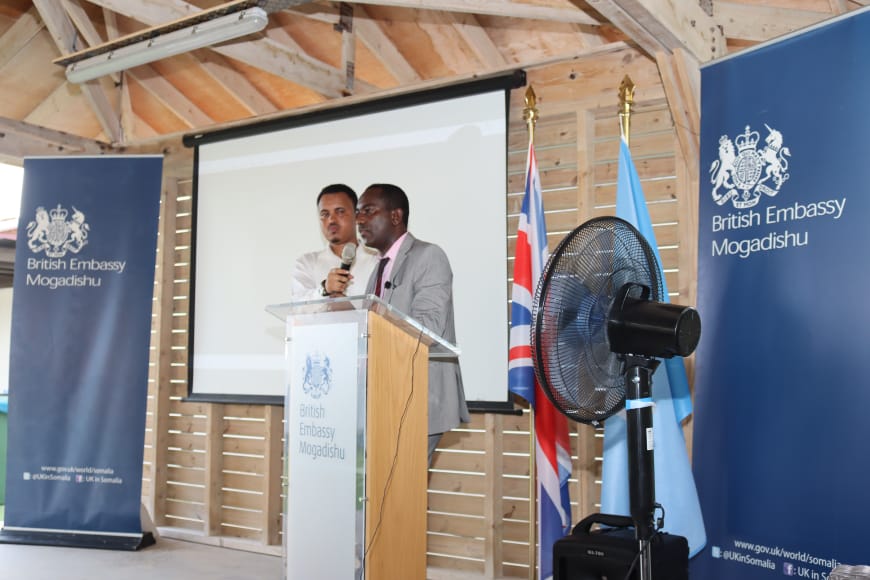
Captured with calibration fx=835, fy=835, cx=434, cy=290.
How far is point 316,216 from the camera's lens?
482cm

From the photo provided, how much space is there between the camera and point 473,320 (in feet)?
14.0

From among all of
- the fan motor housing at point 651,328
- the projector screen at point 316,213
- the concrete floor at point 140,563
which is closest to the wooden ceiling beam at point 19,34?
the projector screen at point 316,213

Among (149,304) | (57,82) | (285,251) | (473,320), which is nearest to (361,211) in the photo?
(285,251)

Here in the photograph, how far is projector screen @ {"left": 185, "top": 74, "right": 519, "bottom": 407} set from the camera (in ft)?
13.9

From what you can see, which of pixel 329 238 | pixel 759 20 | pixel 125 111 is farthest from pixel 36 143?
pixel 759 20

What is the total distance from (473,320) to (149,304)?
2084 millimetres

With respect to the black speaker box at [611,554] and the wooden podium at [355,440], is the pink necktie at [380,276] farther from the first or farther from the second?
the black speaker box at [611,554]

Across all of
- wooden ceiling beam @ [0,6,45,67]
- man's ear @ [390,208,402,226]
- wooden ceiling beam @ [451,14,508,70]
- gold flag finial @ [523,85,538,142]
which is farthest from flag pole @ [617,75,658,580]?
wooden ceiling beam @ [0,6,45,67]

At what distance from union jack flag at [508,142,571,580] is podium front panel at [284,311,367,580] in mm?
1014

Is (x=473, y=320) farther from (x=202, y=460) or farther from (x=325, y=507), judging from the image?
(x=202, y=460)

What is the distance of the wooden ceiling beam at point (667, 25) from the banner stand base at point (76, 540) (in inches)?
153

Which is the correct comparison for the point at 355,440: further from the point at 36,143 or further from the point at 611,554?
the point at 36,143

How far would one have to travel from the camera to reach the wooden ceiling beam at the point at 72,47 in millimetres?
4891

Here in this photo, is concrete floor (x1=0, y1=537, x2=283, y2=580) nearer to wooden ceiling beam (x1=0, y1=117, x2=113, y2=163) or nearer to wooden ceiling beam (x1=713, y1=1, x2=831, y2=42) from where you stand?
wooden ceiling beam (x1=0, y1=117, x2=113, y2=163)
